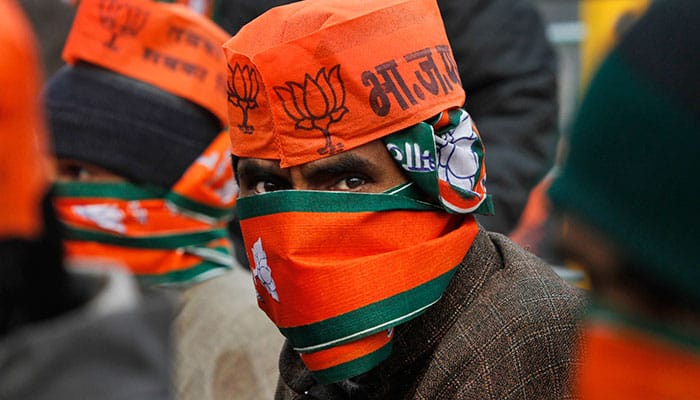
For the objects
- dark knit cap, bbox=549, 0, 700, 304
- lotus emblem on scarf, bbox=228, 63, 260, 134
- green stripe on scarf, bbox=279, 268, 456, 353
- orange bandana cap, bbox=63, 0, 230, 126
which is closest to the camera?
dark knit cap, bbox=549, 0, 700, 304

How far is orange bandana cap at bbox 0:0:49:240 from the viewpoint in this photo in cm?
218

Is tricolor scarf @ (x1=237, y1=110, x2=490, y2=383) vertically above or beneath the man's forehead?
beneath

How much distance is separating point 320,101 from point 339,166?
6.2 inches

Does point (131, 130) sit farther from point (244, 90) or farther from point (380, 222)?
point (380, 222)

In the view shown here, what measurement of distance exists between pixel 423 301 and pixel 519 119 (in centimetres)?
181

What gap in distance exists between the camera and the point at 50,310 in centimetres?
210

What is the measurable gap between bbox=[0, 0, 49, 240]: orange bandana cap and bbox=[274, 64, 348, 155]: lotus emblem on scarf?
1.92ft

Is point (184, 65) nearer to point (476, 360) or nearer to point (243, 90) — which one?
point (243, 90)

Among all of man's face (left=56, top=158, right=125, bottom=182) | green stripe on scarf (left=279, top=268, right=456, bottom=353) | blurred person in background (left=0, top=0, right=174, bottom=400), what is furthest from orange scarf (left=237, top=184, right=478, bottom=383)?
man's face (left=56, top=158, right=125, bottom=182)

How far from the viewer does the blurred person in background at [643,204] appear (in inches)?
54.4

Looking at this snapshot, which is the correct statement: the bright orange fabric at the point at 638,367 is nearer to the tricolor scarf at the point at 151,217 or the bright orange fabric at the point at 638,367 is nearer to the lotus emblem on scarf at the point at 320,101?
the lotus emblem on scarf at the point at 320,101

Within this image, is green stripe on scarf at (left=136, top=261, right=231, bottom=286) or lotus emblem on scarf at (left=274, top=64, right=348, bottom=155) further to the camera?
green stripe on scarf at (left=136, top=261, right=231, bottom=286)

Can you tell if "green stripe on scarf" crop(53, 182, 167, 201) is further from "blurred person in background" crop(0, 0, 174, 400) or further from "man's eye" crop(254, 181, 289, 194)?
"blurred person in background" crop(0, 0, 174, 400)

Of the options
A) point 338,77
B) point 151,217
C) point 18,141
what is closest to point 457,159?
point 338,77
